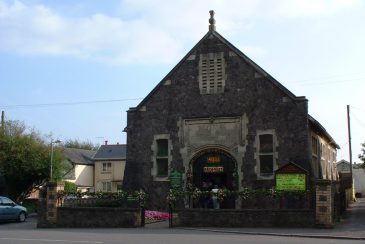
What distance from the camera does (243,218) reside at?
69.1ft

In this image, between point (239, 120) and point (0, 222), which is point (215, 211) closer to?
point (239, 120)

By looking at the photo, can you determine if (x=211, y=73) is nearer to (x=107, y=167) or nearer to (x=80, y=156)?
(x=107, y=167)

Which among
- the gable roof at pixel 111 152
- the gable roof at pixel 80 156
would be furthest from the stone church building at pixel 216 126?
the gable roof at pixel 80 156

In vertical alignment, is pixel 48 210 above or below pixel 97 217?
above

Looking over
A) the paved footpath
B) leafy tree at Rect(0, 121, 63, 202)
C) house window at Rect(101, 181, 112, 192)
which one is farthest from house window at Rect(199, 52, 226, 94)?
house window at Rect(101, 181, 112, 192)

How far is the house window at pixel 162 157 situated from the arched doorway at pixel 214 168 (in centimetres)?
156

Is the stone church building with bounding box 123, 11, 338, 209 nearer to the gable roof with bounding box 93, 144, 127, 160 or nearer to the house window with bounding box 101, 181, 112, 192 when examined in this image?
the gable roof with bounding box 93, 144, 127, 160

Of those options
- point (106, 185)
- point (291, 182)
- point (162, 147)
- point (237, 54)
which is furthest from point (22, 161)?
point (106, 185)

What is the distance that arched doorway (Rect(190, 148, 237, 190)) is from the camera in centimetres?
2691

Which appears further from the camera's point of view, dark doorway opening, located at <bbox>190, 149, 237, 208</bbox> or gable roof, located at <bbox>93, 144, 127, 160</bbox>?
gable roof, located at <bbox>93, 144, 127, 160</bbox>

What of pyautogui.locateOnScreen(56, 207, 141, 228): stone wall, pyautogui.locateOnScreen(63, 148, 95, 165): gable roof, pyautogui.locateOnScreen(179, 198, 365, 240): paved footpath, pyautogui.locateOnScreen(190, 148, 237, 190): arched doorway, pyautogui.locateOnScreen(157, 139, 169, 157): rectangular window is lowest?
pyautogui.locateOnScreen(179, 198, 365, 240): paved footpath

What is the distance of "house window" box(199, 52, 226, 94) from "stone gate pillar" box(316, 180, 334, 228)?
897 cm

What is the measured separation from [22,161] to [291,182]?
2480cm

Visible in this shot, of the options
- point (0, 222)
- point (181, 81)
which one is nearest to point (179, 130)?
point (181, 81)
